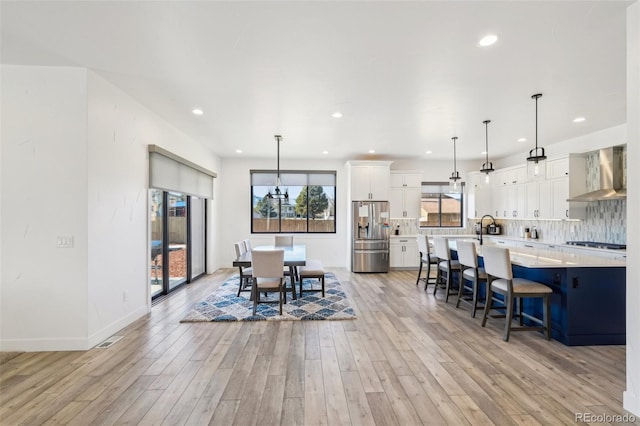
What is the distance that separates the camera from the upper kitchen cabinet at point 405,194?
24.4ft

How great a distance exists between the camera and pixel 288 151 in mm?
6641

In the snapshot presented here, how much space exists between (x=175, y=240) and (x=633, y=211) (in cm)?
595

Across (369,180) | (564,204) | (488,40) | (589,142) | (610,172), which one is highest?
(488,40)

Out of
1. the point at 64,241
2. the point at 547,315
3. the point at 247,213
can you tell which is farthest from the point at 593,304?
the point at 247,213

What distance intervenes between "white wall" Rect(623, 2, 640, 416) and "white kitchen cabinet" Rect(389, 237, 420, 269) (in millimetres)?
5236

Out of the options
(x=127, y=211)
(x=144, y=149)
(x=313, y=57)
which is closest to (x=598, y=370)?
(x=313, y=57)

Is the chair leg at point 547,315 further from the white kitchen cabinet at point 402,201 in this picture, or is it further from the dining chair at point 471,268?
the white kitchen cabinet at point 402,201

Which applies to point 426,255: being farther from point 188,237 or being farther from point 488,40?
point 188,237

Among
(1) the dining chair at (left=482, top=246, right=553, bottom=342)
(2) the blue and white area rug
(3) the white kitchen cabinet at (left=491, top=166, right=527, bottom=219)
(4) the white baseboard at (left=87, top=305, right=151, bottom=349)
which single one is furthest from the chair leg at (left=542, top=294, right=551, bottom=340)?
(4) the white baseboard at (left=87, top=305, right=151, bottom=349)

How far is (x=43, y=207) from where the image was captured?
2.93 m

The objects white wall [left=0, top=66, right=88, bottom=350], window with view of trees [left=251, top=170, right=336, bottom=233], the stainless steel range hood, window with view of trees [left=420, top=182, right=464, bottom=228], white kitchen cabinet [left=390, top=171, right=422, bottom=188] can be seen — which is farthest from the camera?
window with view of trees [left=420, top=182, right=464, bottom=228]

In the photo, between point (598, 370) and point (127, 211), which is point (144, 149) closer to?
point (127, 211)

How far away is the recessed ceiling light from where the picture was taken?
2352 millimetres

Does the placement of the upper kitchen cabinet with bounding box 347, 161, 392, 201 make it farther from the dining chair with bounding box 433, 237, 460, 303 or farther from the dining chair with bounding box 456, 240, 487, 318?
the dining chair with bounding box 456, 240, 487, 318
